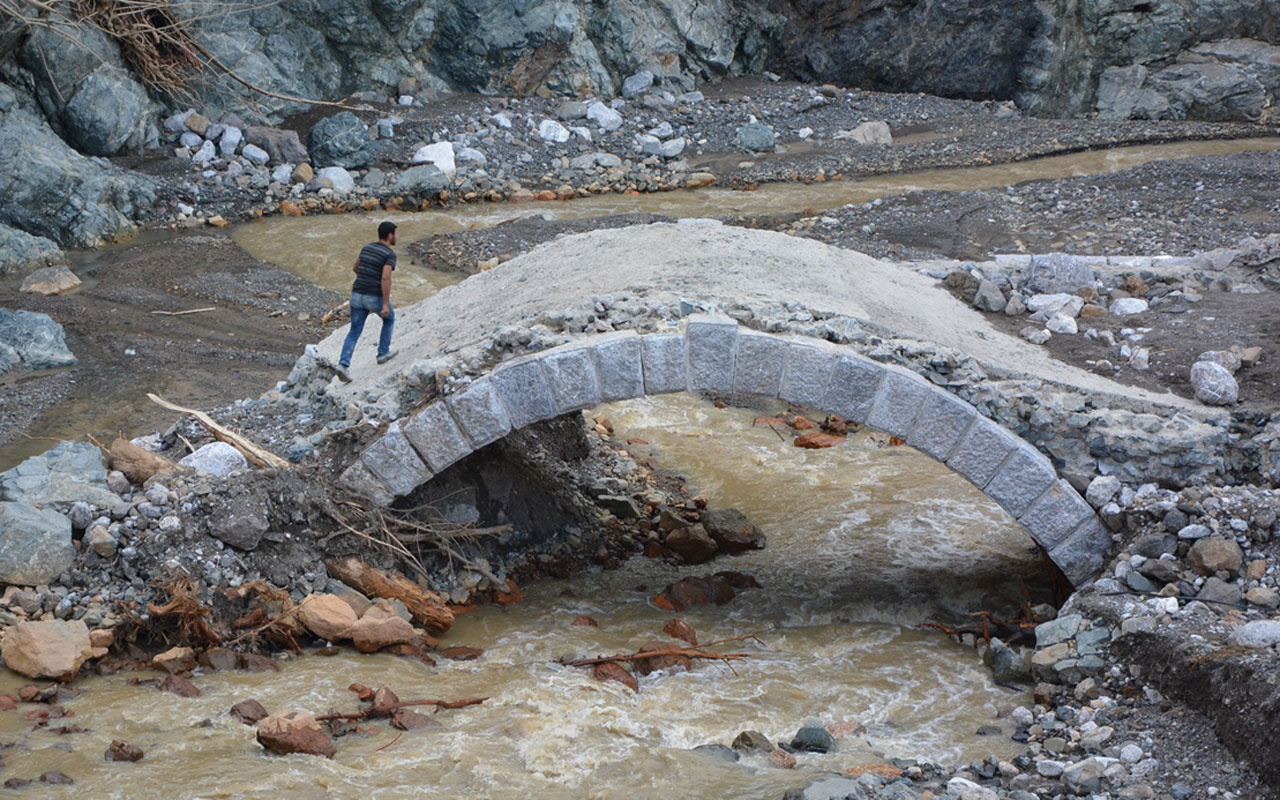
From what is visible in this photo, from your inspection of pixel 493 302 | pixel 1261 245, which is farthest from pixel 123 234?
pixel 1261 245

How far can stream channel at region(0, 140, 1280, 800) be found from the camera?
18.1 ft

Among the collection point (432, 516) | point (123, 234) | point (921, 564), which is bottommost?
point (921, 564)

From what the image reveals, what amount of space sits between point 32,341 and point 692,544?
7944mm

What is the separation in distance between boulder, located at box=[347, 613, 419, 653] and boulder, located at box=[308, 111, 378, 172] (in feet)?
47.1

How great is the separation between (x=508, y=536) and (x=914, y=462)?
419 cm

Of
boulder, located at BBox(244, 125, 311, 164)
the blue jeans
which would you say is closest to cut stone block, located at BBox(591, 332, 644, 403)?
the blue jeans

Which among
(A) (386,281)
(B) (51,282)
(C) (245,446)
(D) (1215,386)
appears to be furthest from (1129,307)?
(B) (51,282)

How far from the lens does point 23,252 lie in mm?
15375

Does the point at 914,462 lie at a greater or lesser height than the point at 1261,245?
lesser

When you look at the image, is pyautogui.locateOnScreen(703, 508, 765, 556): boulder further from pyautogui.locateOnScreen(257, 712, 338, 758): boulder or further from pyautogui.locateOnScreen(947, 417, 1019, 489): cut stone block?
pyautogui.locateOnScreen(257, 712, 338, 758): boulder

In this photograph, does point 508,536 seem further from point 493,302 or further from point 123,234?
point 123,234

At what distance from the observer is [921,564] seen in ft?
28.5

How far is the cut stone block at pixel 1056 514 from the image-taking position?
→ 7082 mm

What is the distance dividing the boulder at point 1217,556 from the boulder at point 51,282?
13.6 meters
